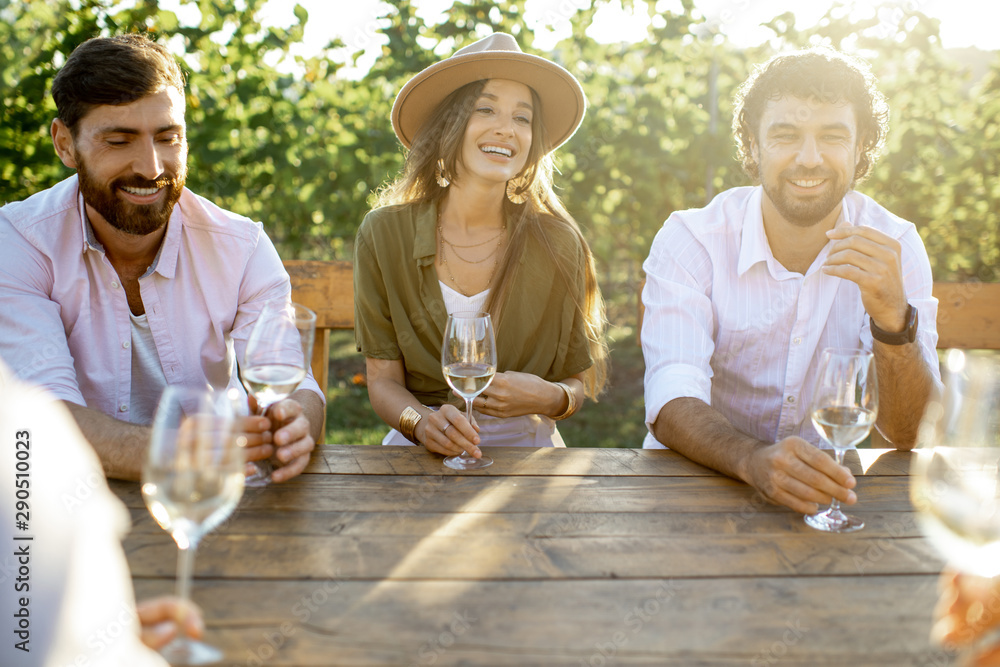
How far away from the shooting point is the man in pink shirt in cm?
214

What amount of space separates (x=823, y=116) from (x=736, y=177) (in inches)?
111

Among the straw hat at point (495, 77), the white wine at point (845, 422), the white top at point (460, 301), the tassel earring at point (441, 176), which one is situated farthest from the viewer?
the tassel earring at point (441, 176)

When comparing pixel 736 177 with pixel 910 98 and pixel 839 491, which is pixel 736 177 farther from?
pixel 839 491

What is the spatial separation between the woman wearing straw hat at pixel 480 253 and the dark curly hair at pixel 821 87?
642 millimetres

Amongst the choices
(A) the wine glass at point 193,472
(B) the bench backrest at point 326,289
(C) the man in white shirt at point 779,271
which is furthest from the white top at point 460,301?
(A) the wine glass at point 193,472

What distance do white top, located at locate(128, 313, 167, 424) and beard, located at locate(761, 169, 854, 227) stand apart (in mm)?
2089

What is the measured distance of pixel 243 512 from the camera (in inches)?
62.2

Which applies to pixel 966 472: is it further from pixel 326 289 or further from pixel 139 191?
pixel 326 289

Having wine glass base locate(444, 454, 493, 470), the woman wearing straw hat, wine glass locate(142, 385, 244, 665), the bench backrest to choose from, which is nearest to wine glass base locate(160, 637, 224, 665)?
wine glass locate(142, 385, 244, 665)

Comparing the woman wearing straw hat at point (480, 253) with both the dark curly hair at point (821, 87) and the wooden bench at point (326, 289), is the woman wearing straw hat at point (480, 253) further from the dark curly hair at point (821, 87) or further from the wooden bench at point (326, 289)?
the dark curly hair at point (821, 87)

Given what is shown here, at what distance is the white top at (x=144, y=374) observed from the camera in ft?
7.82

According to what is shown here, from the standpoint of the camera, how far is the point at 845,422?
5.16ft

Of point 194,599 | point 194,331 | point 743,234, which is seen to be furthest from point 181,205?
point 743,234

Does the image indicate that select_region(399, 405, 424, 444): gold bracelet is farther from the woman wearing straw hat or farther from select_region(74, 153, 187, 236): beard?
select_region(74, 153, 187, 236): beard
